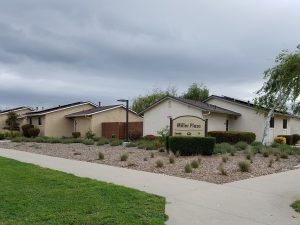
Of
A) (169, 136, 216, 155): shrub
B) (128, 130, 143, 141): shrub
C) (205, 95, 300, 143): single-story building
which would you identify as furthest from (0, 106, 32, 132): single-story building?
(169, 136, 216, 155): shrub

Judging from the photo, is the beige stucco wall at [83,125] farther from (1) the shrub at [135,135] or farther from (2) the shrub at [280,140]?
(2) the shrub at [280,140]

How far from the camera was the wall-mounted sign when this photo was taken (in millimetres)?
20359

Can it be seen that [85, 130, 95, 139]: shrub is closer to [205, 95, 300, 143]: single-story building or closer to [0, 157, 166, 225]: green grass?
[205, 95, 300, 143]: single-story building

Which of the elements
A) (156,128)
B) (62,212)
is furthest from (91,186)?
(156,128)

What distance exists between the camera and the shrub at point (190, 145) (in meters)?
19.1

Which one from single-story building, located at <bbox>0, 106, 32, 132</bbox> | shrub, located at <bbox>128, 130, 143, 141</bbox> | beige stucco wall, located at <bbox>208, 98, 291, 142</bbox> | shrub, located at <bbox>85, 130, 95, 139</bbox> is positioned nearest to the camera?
beige stucco wall, located at <bbox>208, 98, 291, 142</bbox>

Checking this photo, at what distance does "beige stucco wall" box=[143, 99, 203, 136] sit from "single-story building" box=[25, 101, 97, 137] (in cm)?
1228

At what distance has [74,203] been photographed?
26.5 ft

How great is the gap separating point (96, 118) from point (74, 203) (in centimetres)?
3569

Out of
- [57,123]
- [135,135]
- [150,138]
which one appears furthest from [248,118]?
[57,123]

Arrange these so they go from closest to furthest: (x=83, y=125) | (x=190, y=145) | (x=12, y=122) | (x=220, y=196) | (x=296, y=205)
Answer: (x=296, y=205) < (x=220, y=196) < (x=190, y=145) < (x=83, y=125) < (x=12, y=122)

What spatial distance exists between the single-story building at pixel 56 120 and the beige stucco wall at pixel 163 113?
12278 millimetres

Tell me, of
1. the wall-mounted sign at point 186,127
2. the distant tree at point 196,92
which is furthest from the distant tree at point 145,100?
the wall-mounted sign at point 186,127

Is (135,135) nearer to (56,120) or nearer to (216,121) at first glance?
(216,121)
